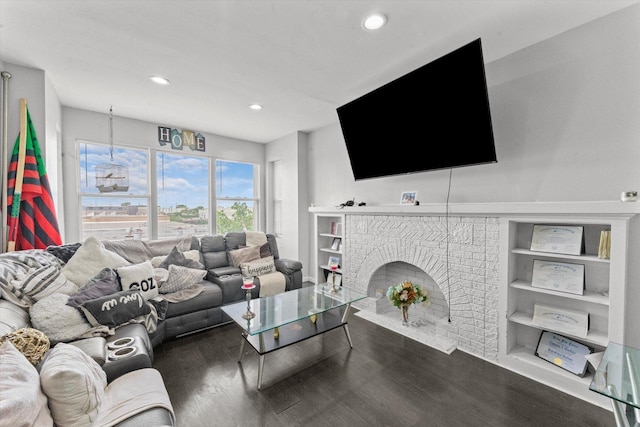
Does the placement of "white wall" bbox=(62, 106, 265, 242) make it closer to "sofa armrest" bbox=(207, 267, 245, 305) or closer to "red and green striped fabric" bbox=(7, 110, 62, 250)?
"red and green striped fabric" bbox=(7, 110, 62, 250)

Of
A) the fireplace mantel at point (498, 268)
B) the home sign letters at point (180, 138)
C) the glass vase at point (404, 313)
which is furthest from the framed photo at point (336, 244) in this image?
the home sign letters at point (180, 138)

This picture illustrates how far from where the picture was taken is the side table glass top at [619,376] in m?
1.09

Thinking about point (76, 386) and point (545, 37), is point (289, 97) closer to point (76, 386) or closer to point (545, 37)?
point (545, 37)

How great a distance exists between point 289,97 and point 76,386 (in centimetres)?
306

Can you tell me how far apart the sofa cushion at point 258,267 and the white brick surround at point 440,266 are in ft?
3.50

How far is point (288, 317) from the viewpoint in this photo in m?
2.22

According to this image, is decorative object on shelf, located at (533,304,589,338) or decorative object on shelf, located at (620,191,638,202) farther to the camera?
decorative object on shelf, located at (533,304,589,338)

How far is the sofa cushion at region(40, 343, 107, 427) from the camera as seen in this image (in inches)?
41.6

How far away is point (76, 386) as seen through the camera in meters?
1.10

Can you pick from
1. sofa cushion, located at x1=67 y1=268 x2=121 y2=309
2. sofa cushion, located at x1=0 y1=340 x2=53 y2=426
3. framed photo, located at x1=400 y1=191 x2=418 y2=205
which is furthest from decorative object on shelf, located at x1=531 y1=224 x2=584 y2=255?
sofa cushion, located at x1=67 y1=268 x2=121 y2=309

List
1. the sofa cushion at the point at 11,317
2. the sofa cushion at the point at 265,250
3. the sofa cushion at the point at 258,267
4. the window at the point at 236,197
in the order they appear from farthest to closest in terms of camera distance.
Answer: the window at the point at 236,197 → the sofa cushion at the point at 265,250 → the sofa cushion at the point at 258,267 → the sofa cushion at the point at 11,317

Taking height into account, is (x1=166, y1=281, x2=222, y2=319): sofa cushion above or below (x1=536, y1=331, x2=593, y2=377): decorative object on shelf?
above

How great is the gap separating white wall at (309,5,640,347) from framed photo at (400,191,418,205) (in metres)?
0.48

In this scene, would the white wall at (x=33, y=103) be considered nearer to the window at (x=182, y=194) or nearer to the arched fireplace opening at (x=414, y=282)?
the window at (x=182, y=194)
